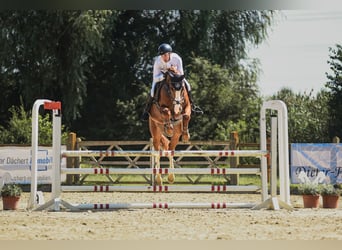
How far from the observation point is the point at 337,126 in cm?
1516

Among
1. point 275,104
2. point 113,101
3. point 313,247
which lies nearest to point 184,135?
point 275,104

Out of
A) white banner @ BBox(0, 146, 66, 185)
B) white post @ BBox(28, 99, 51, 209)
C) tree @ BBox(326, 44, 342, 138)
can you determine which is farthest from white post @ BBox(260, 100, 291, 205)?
tree @ BBox(326, 44, 342, 138)

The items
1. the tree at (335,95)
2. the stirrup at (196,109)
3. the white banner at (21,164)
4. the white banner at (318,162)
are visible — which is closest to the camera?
the stirrup at (196,109)

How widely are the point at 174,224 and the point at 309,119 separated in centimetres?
1162

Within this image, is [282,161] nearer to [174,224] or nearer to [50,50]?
[174,224]

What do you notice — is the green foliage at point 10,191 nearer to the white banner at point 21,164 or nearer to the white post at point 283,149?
the white post at point 283,149

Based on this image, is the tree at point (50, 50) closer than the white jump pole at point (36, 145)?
No

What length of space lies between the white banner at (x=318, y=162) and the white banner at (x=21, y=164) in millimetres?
3929

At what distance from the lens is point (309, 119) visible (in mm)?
16500

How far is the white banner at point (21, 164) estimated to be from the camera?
1059cm

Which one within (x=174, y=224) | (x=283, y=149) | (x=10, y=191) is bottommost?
(x=174, y=224)

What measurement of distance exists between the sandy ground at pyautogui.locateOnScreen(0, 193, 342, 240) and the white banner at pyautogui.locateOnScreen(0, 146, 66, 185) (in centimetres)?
392

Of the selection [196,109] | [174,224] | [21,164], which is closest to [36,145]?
[196,109]

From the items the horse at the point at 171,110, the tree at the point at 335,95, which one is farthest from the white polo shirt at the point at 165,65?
the tree at the point at 335,95
